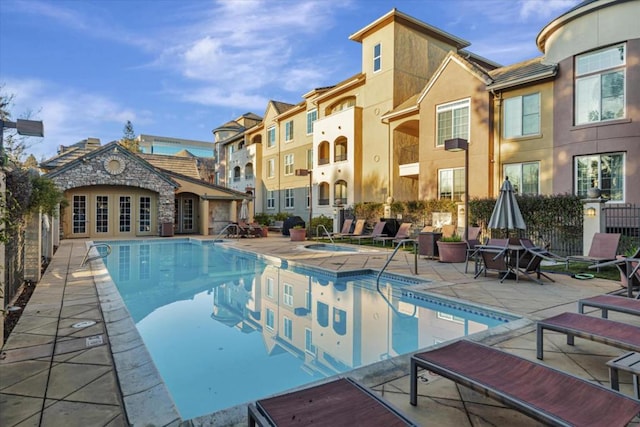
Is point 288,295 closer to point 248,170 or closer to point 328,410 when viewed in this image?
point 328,410

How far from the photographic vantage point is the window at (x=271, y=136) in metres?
30.8

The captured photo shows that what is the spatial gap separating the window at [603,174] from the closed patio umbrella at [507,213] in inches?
239

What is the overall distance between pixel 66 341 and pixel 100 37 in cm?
1583

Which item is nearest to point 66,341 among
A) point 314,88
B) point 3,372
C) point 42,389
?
point 3,372

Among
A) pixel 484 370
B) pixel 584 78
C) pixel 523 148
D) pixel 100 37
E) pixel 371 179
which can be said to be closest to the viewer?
pixel 484 370

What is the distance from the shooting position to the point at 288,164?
28688 millimetres

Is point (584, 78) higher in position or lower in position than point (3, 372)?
higher

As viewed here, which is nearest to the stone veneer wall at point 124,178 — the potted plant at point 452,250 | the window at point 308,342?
the potted plant at point 452,250

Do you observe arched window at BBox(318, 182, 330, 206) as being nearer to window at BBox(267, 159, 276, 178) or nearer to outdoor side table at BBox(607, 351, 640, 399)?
window at BBox(267, 159, 276, 178)

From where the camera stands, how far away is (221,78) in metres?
21.5

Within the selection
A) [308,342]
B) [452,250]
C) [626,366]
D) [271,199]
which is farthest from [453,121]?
[271,199]

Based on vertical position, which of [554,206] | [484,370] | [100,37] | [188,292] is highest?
[100,37]

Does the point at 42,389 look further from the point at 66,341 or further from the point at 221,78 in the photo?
the point at 221,78

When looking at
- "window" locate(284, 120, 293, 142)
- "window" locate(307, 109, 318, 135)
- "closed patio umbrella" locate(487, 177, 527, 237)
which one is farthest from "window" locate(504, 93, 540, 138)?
"window" locate(284, 120, 293, 142)
